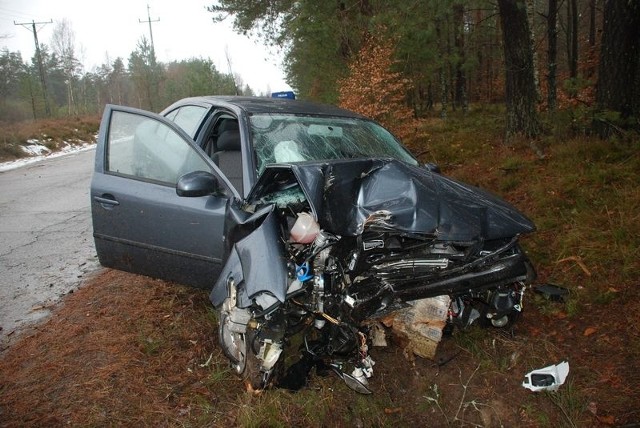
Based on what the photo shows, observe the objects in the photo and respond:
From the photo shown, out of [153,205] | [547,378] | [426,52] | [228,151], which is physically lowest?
[547,378]

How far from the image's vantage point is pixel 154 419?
2.24 meters

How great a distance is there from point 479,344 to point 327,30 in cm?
955

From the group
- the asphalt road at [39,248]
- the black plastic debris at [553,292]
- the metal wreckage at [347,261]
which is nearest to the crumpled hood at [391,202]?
the metal wreckage at [347,261]

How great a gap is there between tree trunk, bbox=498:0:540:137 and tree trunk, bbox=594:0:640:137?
4.46ft

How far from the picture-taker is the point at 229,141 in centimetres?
343

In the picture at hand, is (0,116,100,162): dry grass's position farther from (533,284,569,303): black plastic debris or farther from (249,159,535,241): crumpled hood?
(533,284,569,303): black plastic debris

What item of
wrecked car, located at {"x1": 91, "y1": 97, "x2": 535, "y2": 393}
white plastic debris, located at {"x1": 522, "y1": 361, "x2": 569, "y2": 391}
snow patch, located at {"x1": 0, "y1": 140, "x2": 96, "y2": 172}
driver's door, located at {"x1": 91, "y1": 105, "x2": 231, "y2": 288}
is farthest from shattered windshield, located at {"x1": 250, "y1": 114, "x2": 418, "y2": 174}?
snow patch, located at {"x1": 0, "y1": 140, "x2": 96, "y2": 172}

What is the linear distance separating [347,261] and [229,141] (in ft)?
5.65

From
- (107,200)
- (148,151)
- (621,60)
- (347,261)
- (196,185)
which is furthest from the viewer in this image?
(621,60)

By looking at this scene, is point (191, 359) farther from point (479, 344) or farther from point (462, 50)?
point (462, 50)

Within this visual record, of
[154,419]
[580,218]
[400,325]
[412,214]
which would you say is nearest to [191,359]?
[154,419]

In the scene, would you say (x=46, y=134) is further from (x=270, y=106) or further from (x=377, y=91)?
(x=270, y=106)

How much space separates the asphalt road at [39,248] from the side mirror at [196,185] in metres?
1.85

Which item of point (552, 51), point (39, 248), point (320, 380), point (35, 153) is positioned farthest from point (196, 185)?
point (35, 153)
